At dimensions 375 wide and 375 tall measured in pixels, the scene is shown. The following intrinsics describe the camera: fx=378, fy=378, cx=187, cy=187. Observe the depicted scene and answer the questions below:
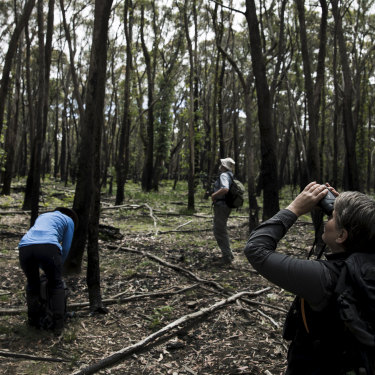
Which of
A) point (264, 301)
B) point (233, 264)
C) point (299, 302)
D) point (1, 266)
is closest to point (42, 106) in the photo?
point (1, 266)

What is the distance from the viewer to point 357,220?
1487mm

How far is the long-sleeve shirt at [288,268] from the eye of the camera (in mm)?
1447

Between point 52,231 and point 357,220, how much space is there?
342 cm

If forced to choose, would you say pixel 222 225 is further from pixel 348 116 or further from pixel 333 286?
pixel 348 116

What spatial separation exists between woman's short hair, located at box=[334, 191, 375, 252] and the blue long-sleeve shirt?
10.5 feet

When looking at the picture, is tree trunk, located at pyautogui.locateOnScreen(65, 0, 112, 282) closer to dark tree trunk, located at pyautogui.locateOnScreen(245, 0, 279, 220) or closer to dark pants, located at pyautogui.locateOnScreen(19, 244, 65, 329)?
dark pants, located at pyautogui.locateOnScreen(19, 244, 65, 329)

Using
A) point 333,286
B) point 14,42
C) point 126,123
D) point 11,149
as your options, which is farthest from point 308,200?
point 11,149

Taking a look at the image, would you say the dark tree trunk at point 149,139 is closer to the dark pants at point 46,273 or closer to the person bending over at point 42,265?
the person bending over at point 42,265

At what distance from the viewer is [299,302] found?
64.4 inches

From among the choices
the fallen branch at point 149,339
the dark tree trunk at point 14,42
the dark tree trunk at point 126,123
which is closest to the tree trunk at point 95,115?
the fallen branch at point 149,339

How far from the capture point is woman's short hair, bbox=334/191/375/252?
4.84 ft

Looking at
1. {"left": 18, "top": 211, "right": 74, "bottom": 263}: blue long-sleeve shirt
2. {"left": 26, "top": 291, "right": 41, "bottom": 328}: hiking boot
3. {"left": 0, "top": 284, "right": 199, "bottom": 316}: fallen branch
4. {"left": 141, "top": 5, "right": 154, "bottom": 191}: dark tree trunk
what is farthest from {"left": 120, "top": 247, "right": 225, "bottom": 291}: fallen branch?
{"left": 141, "top": 5, "right": 154, "bottom": 191}: dark tree trunk

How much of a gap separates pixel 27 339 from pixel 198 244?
193 inches

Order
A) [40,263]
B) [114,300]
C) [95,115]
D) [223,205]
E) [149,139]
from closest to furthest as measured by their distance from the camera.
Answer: [40,263]
[95,115]
[114,300]
[223,205]
[149,139]
